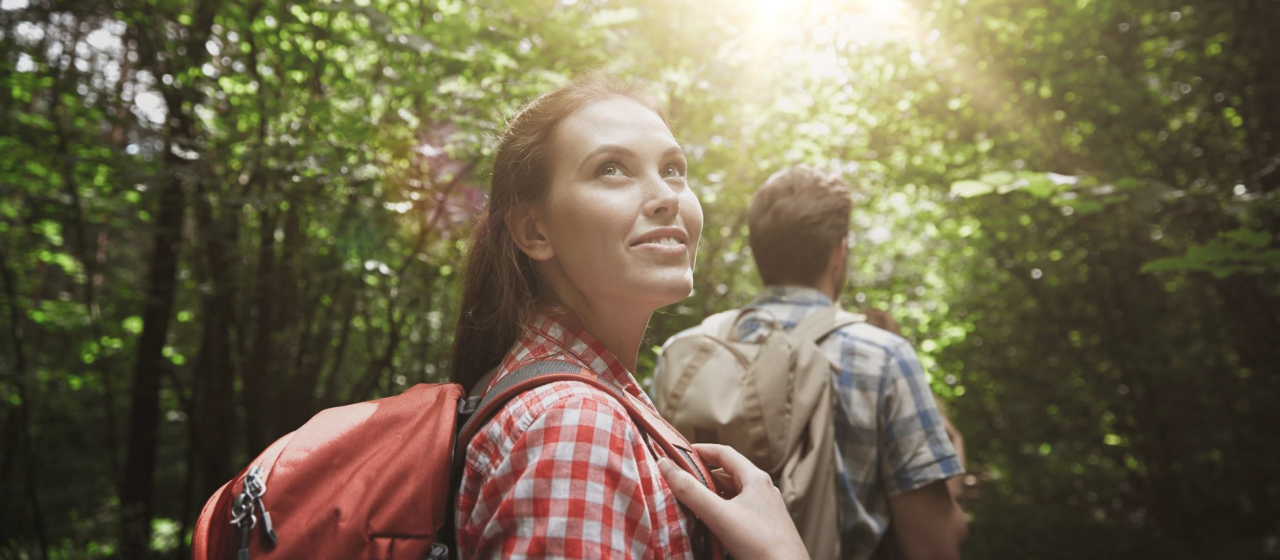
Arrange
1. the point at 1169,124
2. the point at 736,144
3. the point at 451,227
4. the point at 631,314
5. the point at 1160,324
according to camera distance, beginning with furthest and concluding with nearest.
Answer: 1. the point at 1160,324
2. the point at 1169,124
3. the point at 736,144
4. the point at 451,227
5. the point at 631,314

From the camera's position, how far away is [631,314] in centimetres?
126

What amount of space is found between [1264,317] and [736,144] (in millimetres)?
3440

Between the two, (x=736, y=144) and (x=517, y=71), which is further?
(x=736, y=144)

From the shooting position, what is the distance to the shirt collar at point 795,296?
2285mm

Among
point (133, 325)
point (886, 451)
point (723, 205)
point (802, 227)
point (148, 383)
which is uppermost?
point (723, 205)

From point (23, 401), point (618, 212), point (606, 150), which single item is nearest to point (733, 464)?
point (618, 212)

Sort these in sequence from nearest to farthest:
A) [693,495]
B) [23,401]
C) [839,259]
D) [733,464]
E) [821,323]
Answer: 1. [693,495]
2. [733,464]
3. [821,323]
4. [839,259]
5. [23,401]

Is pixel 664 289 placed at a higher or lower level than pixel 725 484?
higher

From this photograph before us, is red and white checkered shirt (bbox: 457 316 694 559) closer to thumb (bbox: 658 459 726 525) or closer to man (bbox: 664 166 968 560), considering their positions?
thumb (bbox: 658 459 726 525)

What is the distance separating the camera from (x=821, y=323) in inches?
84.3

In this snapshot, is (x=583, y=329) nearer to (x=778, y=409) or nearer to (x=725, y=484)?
(x=725, y=484)

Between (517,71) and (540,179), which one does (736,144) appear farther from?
(540,179)

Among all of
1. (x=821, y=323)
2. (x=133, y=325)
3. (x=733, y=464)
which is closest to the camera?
(x=733, y=464)

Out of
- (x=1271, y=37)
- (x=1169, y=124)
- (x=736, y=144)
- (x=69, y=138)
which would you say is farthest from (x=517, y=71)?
(x=1169, y=124)
